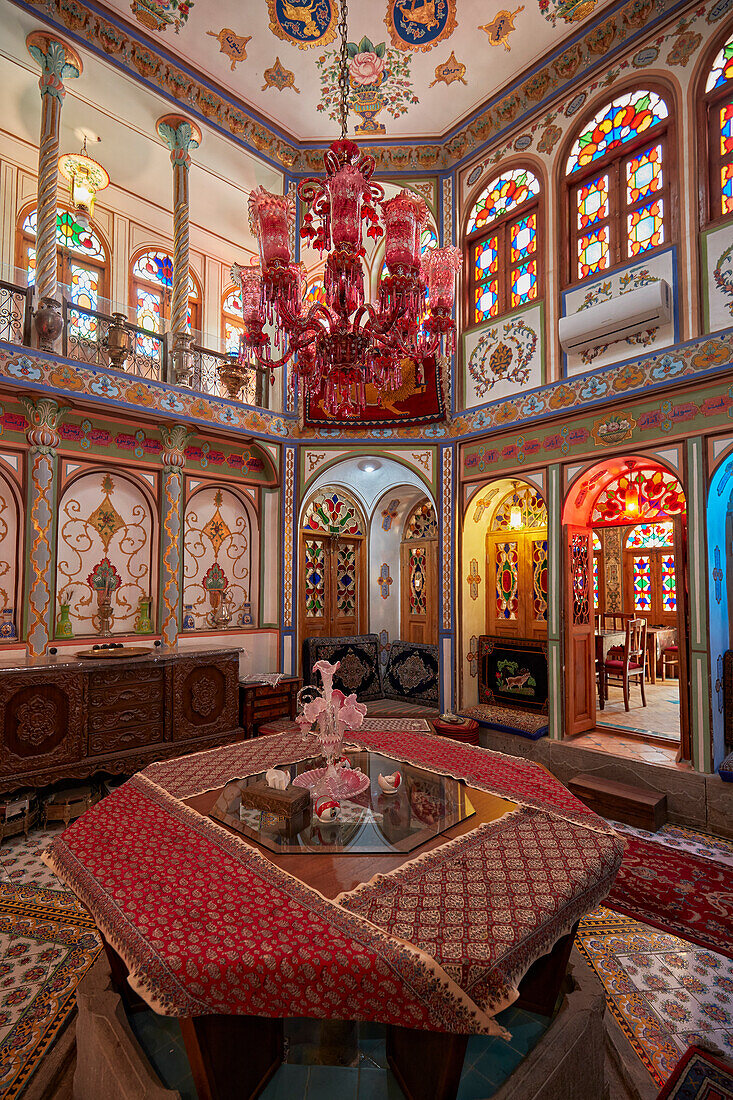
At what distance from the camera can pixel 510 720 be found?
22.6 ft

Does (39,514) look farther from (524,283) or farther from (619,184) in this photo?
(619,184)

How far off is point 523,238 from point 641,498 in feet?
13.6

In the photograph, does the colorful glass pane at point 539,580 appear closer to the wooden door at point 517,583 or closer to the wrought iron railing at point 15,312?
the wooden door at point 517,583

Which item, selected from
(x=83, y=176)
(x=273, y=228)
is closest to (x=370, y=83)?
(x=83, y=176)

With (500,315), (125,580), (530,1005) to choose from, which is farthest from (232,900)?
(500,315)

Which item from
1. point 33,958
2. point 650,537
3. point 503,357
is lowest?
point 33,958

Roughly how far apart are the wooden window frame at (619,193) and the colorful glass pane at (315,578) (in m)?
5.33

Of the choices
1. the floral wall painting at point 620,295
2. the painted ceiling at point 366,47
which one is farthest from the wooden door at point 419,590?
the painted ceiling at point 366,47

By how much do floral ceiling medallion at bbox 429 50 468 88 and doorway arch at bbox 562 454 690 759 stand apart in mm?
5135

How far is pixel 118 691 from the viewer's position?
221 inches

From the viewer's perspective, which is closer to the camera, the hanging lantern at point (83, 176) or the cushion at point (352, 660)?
the hanging lantern at point (83, 176)

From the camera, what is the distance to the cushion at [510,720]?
6.55m

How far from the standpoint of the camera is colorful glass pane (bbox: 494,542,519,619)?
848cm

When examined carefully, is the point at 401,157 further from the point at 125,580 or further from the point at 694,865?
the point at 694,865
